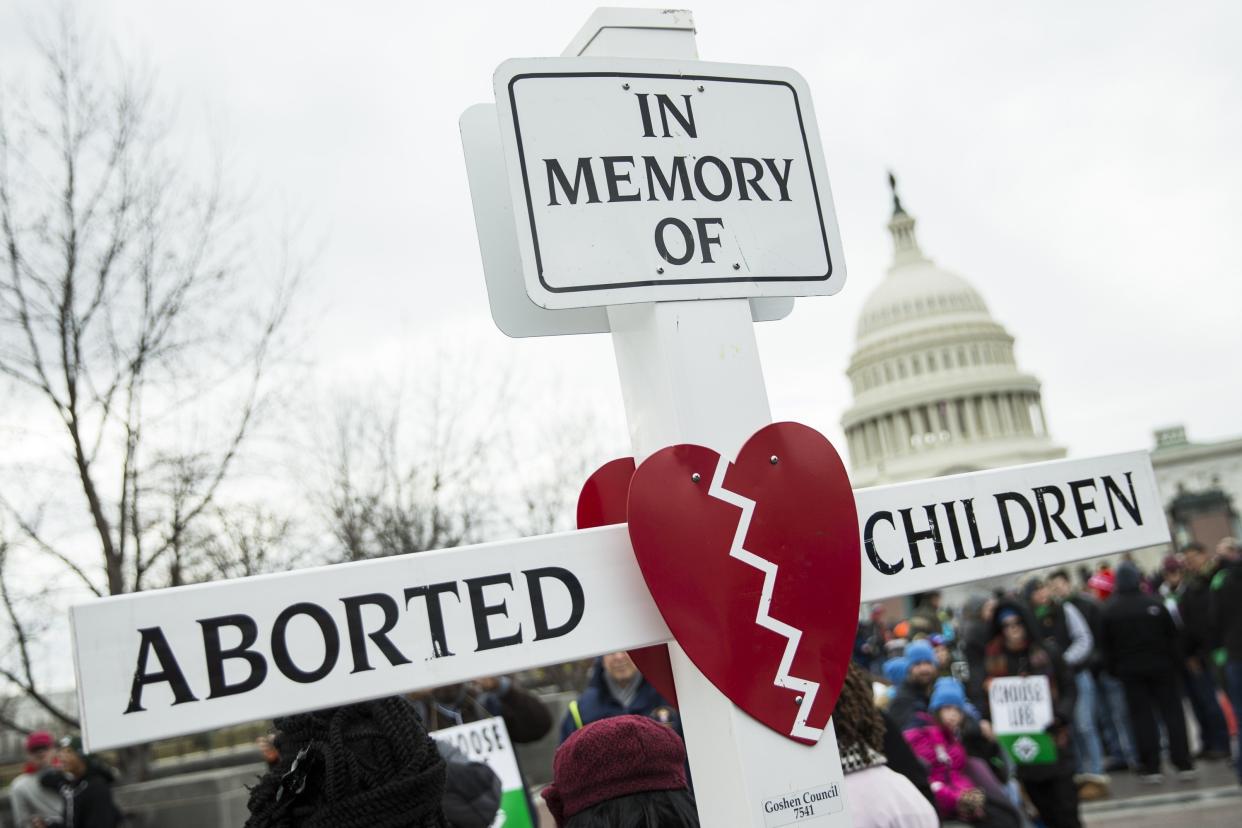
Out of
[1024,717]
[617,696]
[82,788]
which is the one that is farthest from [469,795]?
[82,788]

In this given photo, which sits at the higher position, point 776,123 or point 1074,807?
point 776,123

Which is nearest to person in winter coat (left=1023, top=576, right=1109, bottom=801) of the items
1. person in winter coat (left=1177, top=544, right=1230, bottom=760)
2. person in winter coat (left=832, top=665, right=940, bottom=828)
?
person in winter coat (left=1177, top=544, right=1230, bottom=760)

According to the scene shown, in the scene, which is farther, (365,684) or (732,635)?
(732,635)

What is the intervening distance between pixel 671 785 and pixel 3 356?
922 cm

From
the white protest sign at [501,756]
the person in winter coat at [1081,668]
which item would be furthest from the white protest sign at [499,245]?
the person in winter coat at [1081,668]

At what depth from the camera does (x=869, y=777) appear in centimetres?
357

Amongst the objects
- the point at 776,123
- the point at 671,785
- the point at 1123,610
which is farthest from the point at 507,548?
the point at 1123,610

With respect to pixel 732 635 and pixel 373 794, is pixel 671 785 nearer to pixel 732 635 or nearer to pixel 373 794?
pixel 373 794

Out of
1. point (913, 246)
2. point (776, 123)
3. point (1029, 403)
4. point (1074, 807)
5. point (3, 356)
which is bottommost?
Result: point (1074, 807)

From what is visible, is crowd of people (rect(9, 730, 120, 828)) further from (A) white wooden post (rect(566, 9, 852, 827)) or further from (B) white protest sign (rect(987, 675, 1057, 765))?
(A) white wooden post (rect(566, 9, 852, 827))

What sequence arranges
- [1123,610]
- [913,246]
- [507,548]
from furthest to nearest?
[913,246]
[1123,610]
[507,548]

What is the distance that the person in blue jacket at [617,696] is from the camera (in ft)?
19.3

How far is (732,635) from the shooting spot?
169cm

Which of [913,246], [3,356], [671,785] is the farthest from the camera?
[913,246]
